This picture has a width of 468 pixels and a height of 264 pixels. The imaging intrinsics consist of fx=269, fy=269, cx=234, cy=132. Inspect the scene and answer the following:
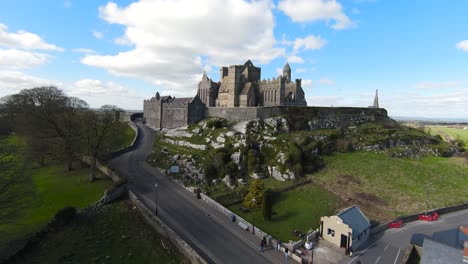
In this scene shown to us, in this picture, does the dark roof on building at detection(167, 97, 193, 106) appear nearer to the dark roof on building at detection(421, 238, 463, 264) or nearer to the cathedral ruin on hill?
the cathedral ruin on hill

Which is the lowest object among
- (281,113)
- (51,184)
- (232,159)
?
(51,184)

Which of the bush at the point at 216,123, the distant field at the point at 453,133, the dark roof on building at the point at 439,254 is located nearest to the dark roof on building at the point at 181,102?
the bush at the point at 216,123

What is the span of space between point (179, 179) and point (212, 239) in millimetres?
15630

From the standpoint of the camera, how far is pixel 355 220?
28609mm

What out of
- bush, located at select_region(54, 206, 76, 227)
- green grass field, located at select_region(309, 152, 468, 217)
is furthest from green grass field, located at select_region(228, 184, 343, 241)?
bush, located at select_region(54, 206, 76, 227)

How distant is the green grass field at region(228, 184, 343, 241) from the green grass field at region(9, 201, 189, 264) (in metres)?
10.4

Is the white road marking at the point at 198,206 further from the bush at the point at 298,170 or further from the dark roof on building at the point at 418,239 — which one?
the bush at the point at 298,170

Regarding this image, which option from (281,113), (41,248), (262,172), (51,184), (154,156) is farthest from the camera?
(281,113)

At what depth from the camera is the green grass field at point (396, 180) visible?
35.9 meters

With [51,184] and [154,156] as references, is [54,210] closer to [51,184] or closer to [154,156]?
[51,184]

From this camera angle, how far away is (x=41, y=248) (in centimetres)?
2609

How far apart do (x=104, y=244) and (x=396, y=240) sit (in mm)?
30136

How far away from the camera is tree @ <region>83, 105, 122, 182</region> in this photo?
41.5m

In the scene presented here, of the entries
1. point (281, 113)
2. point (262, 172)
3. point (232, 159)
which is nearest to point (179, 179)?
point (232, 159)
